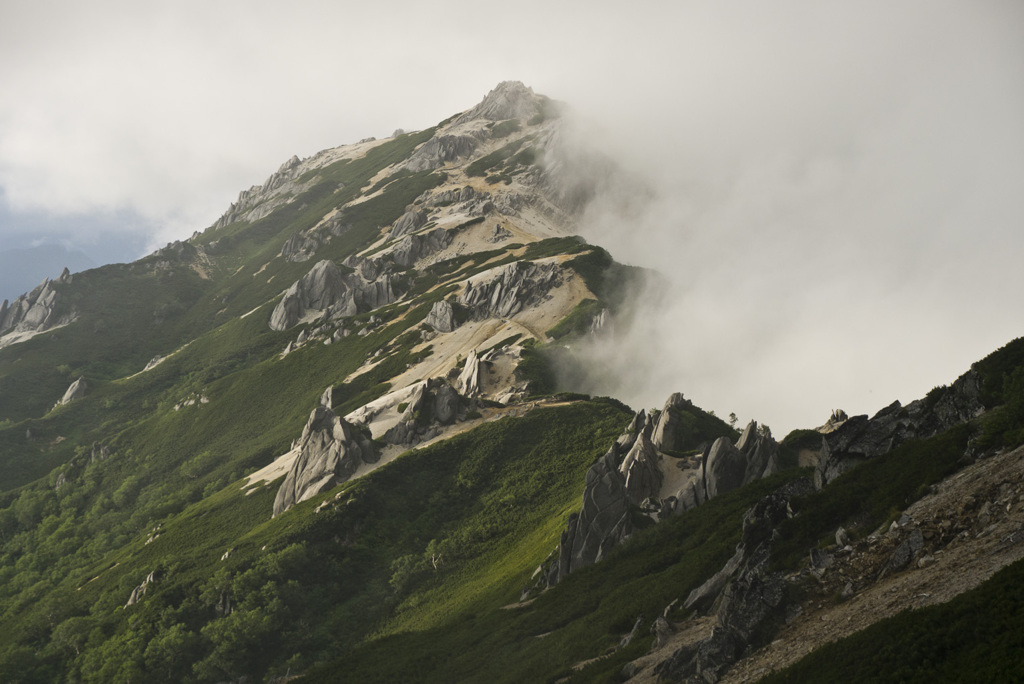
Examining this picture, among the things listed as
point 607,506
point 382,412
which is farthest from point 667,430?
point 382,412

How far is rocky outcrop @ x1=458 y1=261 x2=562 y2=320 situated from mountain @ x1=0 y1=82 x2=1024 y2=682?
682mm

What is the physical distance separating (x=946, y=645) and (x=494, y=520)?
233 feet

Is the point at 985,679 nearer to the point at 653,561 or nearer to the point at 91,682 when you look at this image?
the point at 653,561

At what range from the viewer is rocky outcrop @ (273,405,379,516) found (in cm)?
10800

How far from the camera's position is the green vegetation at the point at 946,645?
23.7 meters

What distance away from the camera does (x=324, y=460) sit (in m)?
111

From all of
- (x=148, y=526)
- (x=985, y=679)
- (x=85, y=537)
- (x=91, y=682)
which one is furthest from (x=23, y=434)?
(x=985, y=679)

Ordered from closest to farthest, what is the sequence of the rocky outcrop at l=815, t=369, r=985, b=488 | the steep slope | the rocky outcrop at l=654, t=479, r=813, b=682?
the rocky outcrop at l=654, t=479, r=813, b=682, the rocky outcrop at l=815, t=369, r=985, b=488, the steep slope

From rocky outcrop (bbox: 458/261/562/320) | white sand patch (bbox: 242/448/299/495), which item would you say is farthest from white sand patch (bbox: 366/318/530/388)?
white sand patch (bbox: 242/448/299/495)

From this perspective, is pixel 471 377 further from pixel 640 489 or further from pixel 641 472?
pixel 640 489

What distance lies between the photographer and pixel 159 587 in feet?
317

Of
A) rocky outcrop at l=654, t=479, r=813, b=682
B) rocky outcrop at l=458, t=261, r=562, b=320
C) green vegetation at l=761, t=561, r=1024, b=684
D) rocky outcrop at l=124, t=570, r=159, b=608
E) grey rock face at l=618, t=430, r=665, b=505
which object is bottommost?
green vegetation at l=761, t=561, r=1024, b=684

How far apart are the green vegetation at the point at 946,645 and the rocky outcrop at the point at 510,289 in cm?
14322

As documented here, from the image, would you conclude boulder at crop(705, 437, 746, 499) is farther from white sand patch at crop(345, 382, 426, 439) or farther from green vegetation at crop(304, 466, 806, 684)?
white sand patch at crop(345, 382, 426, 439)
